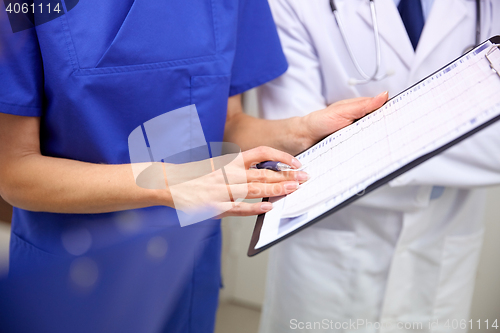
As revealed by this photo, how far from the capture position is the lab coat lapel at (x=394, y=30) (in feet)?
2.47

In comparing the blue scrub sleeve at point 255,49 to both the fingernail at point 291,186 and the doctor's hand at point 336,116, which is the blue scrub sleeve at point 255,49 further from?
the fingernail at point 291,186

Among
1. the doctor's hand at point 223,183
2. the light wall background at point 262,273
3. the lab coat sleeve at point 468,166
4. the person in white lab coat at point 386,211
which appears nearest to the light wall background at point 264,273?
the light wall background at point 262,273

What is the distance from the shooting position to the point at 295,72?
32.3 inches

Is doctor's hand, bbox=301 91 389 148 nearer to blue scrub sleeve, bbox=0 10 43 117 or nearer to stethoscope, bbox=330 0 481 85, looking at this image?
stethoscope, bbox=330 0 481 85

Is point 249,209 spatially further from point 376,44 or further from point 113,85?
point 376,44

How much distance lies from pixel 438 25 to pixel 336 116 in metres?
0.33

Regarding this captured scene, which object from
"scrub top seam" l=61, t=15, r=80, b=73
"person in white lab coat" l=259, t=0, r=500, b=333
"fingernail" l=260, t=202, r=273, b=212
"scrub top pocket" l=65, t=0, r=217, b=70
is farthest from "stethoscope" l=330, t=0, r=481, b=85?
"scrub top seam" l=61, t=15, r=80, b=73

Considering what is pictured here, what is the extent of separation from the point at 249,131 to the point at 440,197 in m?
0.49

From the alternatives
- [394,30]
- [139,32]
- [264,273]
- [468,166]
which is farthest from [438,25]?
[264,273]

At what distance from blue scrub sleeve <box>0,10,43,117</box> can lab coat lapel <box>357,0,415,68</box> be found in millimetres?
663

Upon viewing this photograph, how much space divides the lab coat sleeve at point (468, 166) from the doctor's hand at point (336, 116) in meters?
0.20

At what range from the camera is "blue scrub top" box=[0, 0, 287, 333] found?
1.69 feet

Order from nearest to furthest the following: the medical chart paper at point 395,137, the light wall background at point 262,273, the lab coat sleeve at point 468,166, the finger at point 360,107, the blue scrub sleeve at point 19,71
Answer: the medical chart paper at point 395,137 < the blue scrub sleeve at point 19,71 < the finger at point 360,107 < the lab coat sleeve at point 468,166 < the light wall background at point 262,273

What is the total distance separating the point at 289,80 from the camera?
828mm
